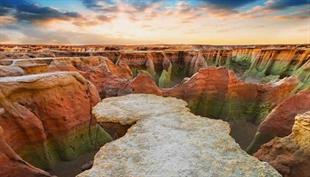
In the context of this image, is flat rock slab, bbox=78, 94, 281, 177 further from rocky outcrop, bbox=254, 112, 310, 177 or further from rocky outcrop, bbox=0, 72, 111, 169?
rocky outcrop, bbox=0, 72, 111, 169

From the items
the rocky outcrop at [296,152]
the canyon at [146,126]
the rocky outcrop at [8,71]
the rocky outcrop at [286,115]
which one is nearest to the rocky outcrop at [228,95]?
the canyon at [146,126]

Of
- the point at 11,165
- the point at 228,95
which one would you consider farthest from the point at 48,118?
the point at 228,95

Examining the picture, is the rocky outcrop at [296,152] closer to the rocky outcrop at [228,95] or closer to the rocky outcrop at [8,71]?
the rocky outcrop at [228,95]

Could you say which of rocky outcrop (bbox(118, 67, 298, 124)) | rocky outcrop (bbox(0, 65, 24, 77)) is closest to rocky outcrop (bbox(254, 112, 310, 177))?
rocky outcrop (bbox(118, 67, 298, 124))

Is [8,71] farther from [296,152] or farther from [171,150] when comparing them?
Answer: [296,152]

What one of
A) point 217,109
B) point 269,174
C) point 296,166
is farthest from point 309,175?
point 217,109

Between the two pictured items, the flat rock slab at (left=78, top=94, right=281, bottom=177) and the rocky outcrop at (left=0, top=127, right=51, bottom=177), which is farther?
the rocky outcrop at (left=0, top=127, right=51, bottom=177)
